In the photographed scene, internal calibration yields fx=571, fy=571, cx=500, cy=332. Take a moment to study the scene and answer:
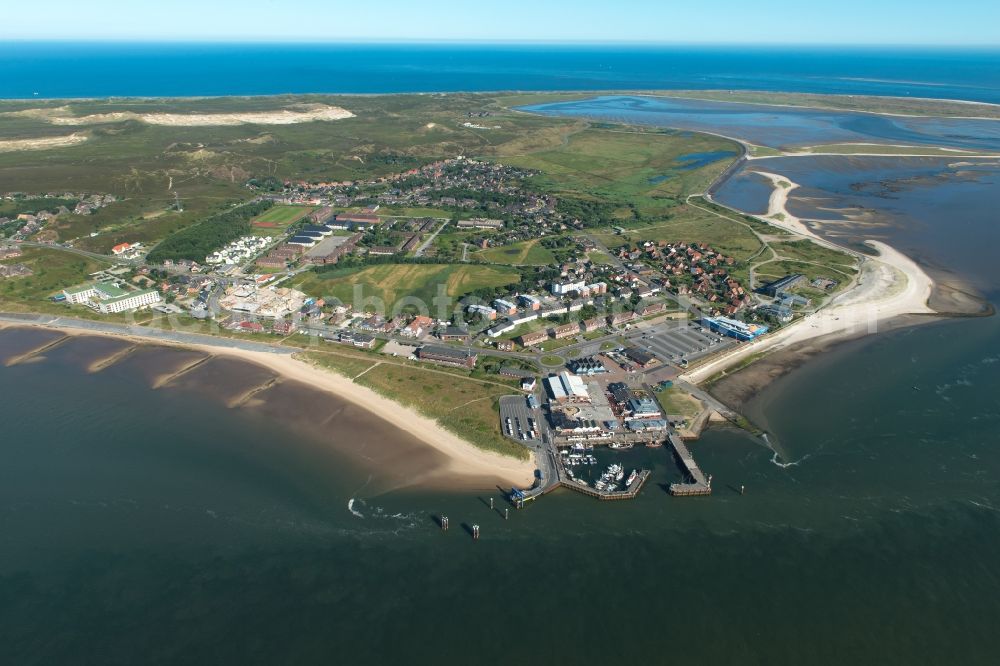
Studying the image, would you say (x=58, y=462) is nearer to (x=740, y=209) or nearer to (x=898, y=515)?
(x=898, y=515)

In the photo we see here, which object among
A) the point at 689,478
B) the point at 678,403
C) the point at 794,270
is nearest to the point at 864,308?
the point at 794,270

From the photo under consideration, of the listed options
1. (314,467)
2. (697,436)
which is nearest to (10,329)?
(314,467)

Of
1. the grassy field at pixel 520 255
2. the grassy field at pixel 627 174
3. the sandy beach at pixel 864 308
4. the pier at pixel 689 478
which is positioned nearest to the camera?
the pier at pixel 689 478

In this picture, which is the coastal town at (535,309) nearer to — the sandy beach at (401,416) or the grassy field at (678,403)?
the grassy field at (678,403)

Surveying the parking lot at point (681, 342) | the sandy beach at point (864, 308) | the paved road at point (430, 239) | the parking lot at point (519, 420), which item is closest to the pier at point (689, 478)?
the parking lot at point (519, 420)

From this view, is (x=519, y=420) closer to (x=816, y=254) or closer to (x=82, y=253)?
(x=816, y=254)

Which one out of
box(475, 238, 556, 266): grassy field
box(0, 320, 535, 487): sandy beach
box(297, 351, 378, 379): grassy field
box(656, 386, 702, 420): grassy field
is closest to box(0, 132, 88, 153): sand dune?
box(0, 320, 535, 487): sandy beach

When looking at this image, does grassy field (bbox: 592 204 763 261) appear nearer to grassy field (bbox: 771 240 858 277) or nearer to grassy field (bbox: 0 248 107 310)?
grassy field (bbox: 771 240 858 277)
